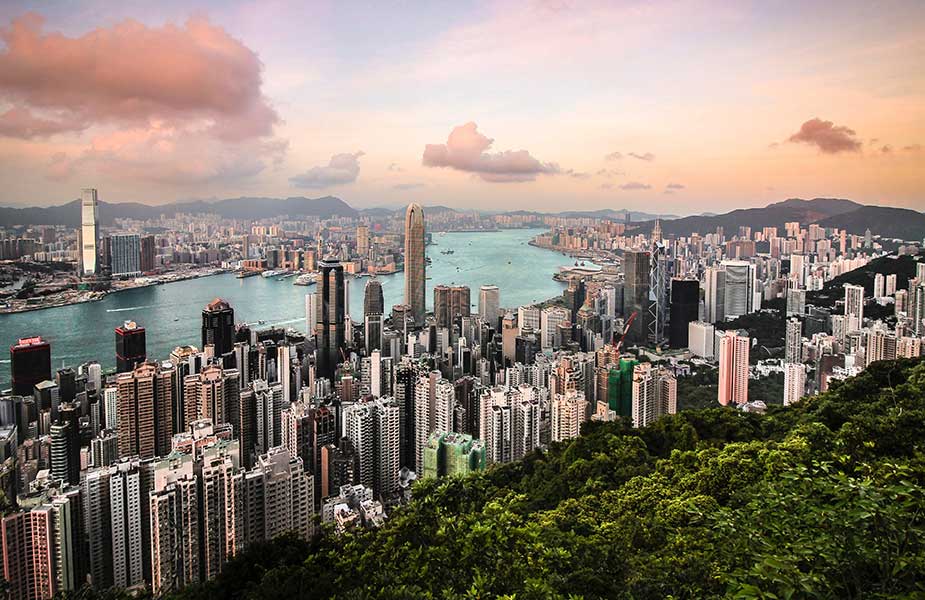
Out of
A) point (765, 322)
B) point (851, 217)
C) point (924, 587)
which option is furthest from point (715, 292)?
point (924, 587)

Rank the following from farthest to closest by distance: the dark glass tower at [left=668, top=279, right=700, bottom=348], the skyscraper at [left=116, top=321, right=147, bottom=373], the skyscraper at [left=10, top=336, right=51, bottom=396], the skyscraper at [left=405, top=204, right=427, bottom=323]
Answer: the skyscraper at [left=405, top=204, right=427, bottom=323]
the dark glass tower at [left=668, top=279, right=700, bottom=348]
the skyscraper at [left=116, top=321, right=147, bottom=373]
the skyscraper at [left=10, top=336, right=51, bottom=396]

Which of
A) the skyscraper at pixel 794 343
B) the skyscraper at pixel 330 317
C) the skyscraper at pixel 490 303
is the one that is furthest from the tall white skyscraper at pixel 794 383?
the skyscraper at pixel 330 317

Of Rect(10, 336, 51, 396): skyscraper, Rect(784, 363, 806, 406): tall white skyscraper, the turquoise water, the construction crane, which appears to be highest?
the turquoise water

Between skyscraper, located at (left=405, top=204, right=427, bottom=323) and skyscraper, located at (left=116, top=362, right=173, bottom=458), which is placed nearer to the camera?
skyscraper, located at (left=116, top=362, right=173, bottom=458)

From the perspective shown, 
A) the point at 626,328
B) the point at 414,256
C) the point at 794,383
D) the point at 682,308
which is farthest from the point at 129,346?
the point at 682,308

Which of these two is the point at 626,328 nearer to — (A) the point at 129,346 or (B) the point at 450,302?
(B) the point at 450,302

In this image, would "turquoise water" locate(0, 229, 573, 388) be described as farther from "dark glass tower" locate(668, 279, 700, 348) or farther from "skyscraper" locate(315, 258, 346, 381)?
"dark glass tower" locate(668, 279, 700, 348)

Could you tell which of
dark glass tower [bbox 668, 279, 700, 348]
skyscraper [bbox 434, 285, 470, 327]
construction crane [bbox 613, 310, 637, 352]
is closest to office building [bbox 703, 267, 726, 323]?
dark glass tower [bbox 668, 279, 700, 348]

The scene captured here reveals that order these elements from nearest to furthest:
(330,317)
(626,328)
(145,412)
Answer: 1. (145,412)
2. (330,317)
3. (626,328)
